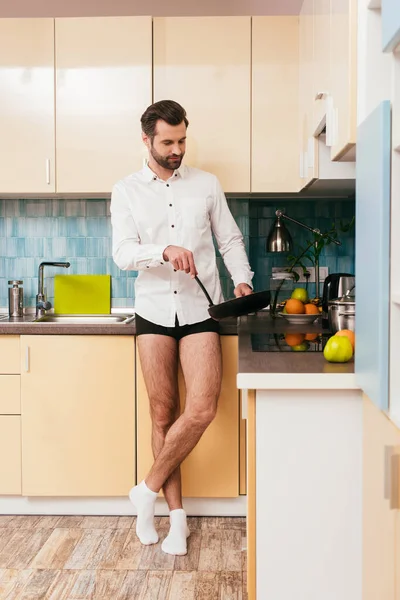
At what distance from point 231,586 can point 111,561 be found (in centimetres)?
48

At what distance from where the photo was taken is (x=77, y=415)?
3086 mm

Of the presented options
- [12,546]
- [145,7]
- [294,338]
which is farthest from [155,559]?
[145,7]

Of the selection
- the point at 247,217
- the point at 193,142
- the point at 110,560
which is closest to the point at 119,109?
the point at 193,142

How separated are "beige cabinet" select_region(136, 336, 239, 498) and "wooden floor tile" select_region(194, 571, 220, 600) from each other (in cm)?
56

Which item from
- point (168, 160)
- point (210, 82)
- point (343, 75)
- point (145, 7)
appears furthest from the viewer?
point (145, 7)

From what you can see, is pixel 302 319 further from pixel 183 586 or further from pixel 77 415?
pixel 183 586

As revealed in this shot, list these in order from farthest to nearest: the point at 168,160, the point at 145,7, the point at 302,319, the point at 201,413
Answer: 1. the point at 145,7
2. the point at 302,319
3. the point at 168,160
4. the point at 201,413

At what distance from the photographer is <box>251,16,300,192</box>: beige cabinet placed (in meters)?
3.29

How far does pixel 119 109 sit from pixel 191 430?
60.6 inches

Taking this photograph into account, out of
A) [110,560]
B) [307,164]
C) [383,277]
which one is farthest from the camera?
[307,164]

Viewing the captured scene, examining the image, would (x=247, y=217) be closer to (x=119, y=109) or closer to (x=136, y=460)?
(x=119, y=109)

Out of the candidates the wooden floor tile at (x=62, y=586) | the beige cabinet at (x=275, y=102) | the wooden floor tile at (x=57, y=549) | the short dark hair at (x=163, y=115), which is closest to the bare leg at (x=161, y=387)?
the wooden floor tile at (x=57, y=549)

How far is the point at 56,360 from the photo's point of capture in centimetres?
307

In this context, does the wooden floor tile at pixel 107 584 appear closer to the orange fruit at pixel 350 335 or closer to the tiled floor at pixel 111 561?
the tiled floor at pixel 111 561
